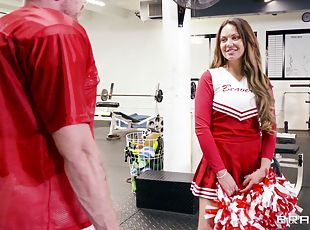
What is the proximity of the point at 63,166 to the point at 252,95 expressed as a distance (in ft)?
4.04

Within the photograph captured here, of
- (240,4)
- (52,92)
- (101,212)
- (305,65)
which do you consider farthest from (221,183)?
(305,65)

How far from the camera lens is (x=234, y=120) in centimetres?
181

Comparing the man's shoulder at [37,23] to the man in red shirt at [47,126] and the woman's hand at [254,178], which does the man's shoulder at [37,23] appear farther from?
the woman's hand at [254,178]

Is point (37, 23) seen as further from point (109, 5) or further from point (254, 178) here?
point (109, 5)

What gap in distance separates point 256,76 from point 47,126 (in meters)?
1.33

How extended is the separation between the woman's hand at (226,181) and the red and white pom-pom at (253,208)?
0.02 metres

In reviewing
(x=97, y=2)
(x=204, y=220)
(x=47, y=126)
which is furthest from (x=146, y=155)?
(x=97, y=2)

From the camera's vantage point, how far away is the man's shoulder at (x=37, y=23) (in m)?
0.74

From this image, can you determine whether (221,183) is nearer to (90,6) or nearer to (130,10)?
(90,6)

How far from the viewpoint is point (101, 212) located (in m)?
0.81

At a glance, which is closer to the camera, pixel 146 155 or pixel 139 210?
pixel 139 210

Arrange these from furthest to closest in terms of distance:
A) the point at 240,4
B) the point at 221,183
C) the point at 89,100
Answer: the point at 240,4 → the point at 221,183 → the point at 89,100

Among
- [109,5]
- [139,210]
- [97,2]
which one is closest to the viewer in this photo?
[139,210]

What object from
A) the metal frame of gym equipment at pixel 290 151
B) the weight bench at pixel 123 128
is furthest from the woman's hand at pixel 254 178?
the weight bench at pixel 123 128
